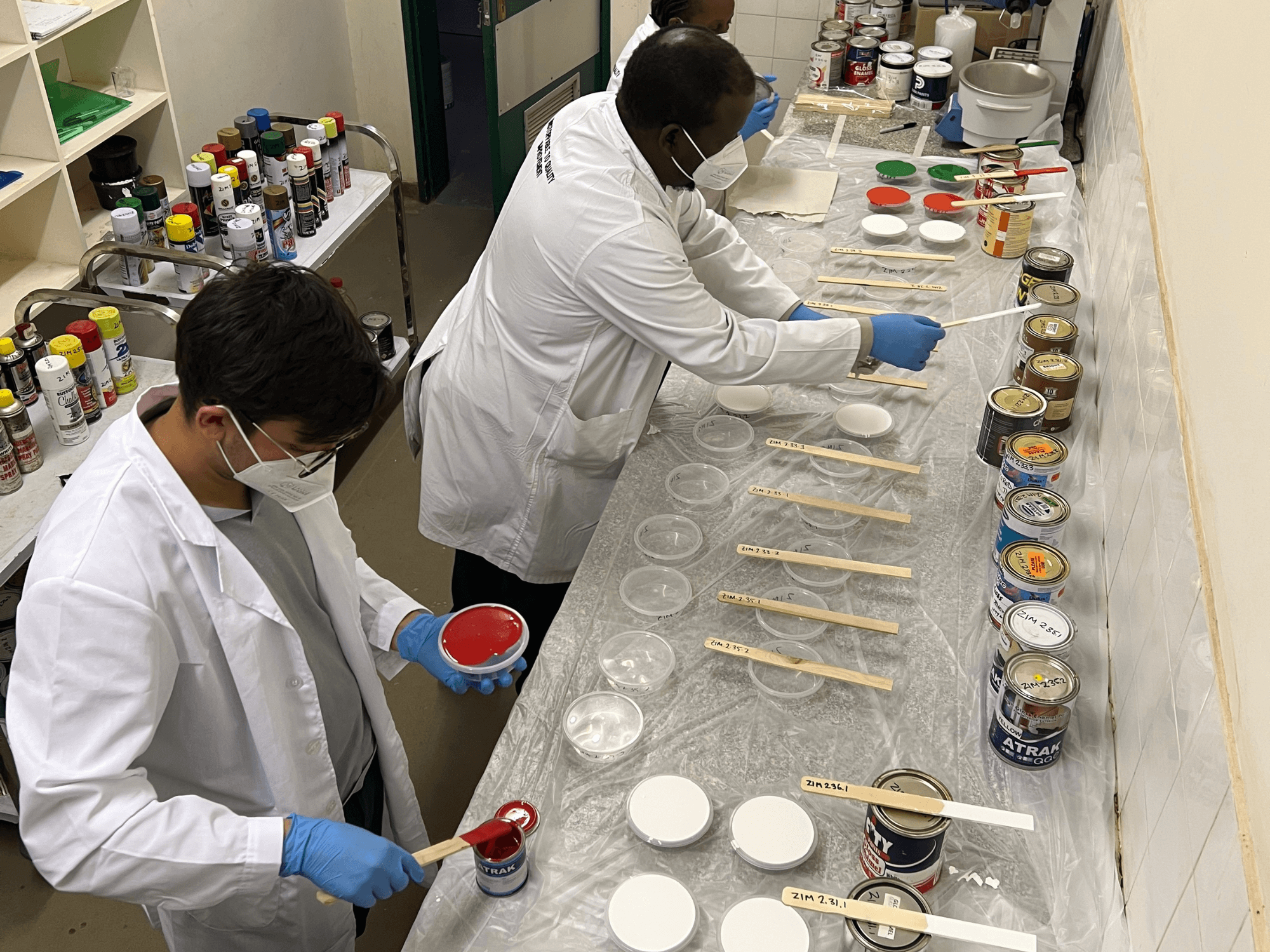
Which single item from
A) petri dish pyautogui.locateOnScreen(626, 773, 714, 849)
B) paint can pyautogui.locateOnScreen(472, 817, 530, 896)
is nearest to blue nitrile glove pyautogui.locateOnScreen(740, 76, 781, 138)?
petri dish pyautogui.locateOnScreen(626, 773, 714, 849)

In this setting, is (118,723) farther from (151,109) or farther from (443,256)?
(443,256)

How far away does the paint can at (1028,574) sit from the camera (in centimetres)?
173

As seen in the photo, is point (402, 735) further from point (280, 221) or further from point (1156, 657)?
point (1156, 657)

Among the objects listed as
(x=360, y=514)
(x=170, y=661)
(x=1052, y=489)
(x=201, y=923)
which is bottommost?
(x=360, y=514)

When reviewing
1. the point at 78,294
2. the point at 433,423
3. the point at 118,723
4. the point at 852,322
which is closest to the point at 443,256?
the point at 78,294

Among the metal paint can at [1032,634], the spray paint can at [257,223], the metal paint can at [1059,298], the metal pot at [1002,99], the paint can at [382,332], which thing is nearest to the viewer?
the metal paint can at [1032,634]

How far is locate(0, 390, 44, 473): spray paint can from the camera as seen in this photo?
2.52m

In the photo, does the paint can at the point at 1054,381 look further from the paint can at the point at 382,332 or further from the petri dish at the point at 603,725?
the paint can at the point at 382,332

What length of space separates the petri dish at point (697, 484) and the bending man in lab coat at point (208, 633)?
2.49 feet

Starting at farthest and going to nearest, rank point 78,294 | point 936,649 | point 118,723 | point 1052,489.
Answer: point 78,294 → point 1052,489 → point 936,649 → point 118,723

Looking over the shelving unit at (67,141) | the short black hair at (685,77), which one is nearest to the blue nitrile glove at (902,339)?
the short black hair at (685,77)

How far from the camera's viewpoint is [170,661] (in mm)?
1421

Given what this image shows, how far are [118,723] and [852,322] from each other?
1.63 m

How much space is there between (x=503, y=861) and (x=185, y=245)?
2.50m
